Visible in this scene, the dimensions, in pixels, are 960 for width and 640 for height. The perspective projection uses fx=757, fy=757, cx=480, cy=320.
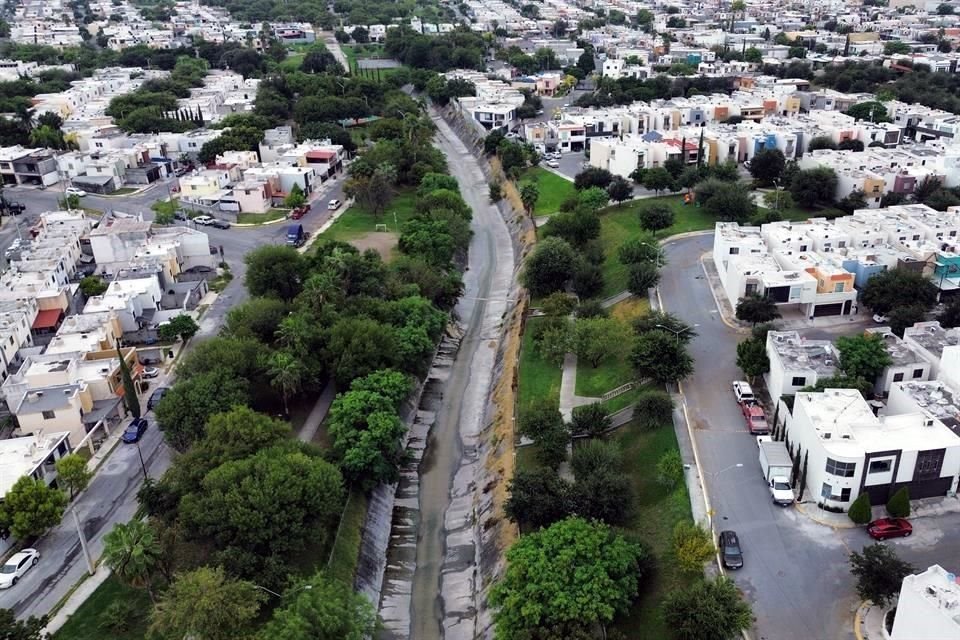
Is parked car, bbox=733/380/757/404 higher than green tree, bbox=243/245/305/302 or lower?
lower

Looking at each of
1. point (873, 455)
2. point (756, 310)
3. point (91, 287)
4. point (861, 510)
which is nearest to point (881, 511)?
point (861, 510)

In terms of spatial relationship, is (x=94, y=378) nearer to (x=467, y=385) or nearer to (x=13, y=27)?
(x=467, y=385)

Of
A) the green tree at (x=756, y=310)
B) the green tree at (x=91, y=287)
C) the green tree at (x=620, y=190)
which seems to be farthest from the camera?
the green tree at (x=620, y=190)

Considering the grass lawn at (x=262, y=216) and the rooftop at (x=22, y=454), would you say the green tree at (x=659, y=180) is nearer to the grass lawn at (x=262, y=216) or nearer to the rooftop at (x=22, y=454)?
the grass lawn at (x=262, y=216)

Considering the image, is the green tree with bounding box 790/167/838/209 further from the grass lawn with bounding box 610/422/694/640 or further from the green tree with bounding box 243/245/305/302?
the green tree with bounding box 243/245/305/302

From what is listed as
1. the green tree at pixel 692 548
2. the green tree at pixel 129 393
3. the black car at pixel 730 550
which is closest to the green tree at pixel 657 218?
the black car at pixel 730 550

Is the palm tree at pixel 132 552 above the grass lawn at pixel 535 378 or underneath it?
above

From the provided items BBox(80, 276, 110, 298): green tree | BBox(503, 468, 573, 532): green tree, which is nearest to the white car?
BBox(503, 468, 573, 532): green tree
